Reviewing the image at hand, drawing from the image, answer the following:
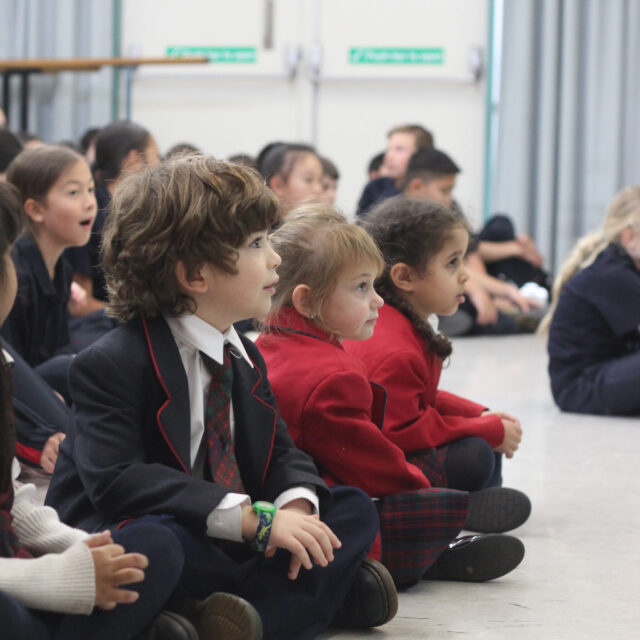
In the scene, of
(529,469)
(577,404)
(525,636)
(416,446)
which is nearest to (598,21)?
(577,404)

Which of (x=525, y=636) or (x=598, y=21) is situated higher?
(x=598, y=21)

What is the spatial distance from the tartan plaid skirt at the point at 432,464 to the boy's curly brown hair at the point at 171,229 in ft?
1.88

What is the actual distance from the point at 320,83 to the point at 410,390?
15.5 feet

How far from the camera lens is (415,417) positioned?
174 cm

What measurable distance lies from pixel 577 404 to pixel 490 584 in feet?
4.61

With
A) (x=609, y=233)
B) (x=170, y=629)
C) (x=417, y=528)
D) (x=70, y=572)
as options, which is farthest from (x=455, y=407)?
(x=609, y=233)

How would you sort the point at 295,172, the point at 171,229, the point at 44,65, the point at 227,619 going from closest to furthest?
the point at 227,619
the point at 171,229
the point at 295,172
the point at 44,65

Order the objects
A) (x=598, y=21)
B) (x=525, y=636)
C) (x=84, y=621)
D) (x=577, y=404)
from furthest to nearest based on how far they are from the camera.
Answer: (x=598, y=21)
(x=577, y=404)
(x=525, y=636)
(x=84, y=621)

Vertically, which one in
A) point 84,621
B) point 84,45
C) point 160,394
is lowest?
point 84,621

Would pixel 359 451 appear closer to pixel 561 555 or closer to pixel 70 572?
pixel 561 555

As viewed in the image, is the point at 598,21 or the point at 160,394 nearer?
the point at 160,394

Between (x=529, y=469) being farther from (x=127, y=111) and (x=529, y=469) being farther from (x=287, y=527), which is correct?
(x=127, y=111)

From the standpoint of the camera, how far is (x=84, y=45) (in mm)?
6215

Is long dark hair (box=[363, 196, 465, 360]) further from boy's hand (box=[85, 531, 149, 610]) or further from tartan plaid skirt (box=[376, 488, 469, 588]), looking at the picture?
boy's hand (box=[85, 531, 149, 610])
